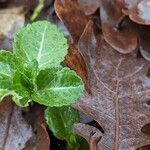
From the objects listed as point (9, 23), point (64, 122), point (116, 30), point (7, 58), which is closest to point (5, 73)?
point (7, 58)

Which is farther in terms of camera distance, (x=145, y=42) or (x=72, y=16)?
(x=72, y=16)

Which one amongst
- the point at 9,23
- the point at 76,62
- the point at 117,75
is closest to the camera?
the point at 117,75

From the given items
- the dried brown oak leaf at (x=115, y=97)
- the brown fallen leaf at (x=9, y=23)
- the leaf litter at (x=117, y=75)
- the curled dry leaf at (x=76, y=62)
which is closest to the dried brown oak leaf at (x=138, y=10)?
the leaf litter at (x=117, y=75)

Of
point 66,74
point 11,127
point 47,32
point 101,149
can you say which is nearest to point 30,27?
point 47,32

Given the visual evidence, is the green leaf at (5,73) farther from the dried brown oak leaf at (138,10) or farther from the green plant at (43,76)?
the dried brown oak leaf at (138,10)

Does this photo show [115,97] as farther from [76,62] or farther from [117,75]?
[76,62]

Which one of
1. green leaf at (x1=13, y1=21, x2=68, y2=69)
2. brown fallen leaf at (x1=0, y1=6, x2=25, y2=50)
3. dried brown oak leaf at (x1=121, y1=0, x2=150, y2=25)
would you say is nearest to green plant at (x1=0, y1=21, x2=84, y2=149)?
green leaf at (x1=13, y1=21, x2=68, y2=69)

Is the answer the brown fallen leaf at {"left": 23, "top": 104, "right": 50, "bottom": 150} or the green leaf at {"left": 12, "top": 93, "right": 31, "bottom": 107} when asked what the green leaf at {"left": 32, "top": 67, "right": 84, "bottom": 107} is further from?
the brown fallen leaf at {"left": 23, "top": 104, "right": 50, "bottom": 150}

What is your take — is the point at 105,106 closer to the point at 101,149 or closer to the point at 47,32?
the point at 101,149
